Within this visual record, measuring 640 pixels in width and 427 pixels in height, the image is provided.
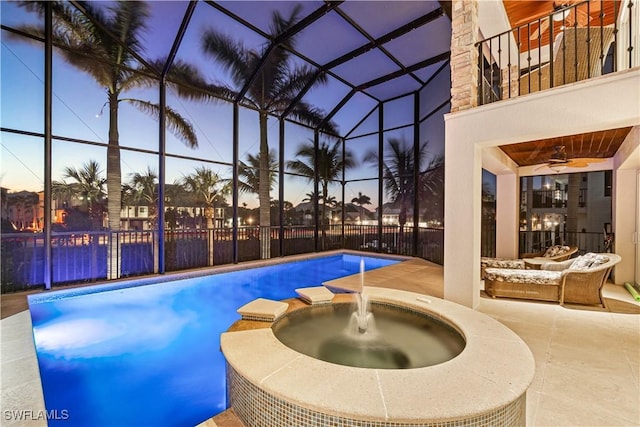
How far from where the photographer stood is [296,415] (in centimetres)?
156

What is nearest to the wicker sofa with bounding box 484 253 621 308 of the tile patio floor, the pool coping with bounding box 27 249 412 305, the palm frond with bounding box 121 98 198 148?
the tile patio floor

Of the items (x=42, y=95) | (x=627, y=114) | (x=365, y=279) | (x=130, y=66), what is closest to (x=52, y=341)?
(x=42, y=95)

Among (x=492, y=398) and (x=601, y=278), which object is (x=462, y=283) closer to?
(x=601, y=278)

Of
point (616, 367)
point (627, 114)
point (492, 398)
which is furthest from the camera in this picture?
point (627, 114)

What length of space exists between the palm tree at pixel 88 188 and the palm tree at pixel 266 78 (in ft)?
10.3

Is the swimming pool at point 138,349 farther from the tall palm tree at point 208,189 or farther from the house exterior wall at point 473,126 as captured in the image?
the house exterior wall at point 473,126

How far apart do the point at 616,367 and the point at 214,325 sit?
15.6 feet

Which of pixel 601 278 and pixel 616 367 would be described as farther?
pixel 601 278

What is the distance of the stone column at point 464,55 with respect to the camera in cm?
396

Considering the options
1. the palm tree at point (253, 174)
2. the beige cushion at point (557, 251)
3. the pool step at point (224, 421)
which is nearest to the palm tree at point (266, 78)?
the palm tree at point (253, 174)

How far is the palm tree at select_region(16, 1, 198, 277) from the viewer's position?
5062 mm

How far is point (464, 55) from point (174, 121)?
648 cm

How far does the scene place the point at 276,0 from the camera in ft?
18.1

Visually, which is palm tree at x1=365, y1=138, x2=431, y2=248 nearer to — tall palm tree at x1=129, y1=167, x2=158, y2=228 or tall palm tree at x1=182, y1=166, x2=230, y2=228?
tall palm tree at x1=182, y1=166, x2=230, y2=228
